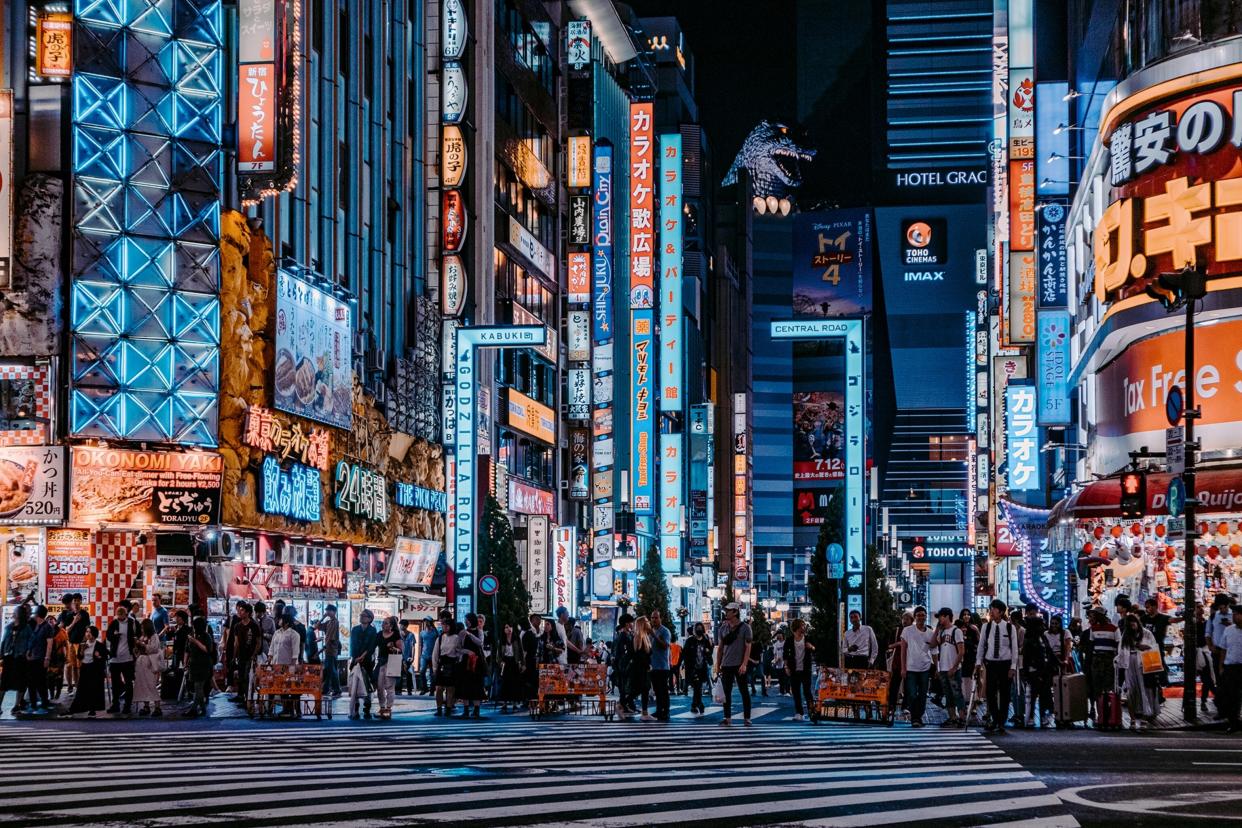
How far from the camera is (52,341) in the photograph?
120 ft

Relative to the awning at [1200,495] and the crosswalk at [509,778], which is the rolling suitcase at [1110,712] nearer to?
the crosswalk at [509,778]

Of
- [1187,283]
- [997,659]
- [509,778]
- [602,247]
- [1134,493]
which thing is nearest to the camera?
[509,778]

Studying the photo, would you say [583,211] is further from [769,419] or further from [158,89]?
[769,419]

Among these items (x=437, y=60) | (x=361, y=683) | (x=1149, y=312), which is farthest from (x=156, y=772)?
(x=437, y=60)

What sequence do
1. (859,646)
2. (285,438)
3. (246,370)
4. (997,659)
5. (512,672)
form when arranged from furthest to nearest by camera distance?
1. (285,438)
2. (246,370)
3. (512,672)
4. (859,646)
5. (997,659)

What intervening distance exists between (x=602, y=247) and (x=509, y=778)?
190ft

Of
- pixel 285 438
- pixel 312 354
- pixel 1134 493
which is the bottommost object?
pixel 1134 493

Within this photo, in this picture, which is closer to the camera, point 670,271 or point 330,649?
point 330,649

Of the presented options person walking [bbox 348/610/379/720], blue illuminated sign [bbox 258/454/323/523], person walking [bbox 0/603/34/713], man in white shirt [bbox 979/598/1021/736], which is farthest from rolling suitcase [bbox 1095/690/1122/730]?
blue illuminated sign [bbox 258/454/323/523]

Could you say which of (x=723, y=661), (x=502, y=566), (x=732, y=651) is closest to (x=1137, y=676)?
(x=732, y=651)

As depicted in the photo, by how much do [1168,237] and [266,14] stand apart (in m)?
19.8

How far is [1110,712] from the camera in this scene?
25219 mm

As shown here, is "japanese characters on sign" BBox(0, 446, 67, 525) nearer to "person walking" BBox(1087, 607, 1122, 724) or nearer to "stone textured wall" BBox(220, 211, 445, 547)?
"stone textured wall" BBox(220, 211, 445, 547)

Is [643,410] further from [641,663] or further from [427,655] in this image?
[641,663]
